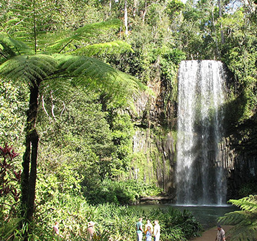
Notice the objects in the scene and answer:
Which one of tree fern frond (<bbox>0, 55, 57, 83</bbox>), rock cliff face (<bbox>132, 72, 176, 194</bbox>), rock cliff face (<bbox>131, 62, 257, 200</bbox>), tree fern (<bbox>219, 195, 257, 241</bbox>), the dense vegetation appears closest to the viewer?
tree fern frond (<bbox>0, 55, 57, 83</bbox>)

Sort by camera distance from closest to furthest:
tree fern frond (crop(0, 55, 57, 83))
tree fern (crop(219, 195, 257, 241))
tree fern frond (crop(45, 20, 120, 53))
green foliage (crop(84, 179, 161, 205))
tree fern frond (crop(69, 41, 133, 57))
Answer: tree fern frond (crop(0, 55, 57, 83)) < tree fern frond (crop(45, 20, 120, 53)) < tree fern frond (crop(69, 41, 133, 57)) < tree fern (crop(219, 195, 257, 241)) < green foliage (crop(84, 179, 161, 205))

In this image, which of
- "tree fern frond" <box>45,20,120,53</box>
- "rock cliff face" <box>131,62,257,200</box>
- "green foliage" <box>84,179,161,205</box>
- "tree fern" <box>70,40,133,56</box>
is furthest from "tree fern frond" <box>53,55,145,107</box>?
"rock cliff face" <box>131,62,257,200</box>

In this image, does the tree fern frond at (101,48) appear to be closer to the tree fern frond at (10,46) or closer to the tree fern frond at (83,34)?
the tree fern frond at (83,34)

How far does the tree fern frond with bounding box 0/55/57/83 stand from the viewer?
9.93ft

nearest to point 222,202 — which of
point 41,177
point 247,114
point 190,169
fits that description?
point 190,169

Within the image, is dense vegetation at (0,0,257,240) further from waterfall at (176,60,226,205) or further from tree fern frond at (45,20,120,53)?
waterfall at (176,60,226,205)

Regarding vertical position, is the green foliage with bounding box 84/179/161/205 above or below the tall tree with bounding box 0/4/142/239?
below

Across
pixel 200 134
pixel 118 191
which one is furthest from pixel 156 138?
pixel 118 191

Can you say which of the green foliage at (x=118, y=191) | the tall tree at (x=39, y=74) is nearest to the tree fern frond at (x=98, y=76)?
the tall tree at (x=39, y=74)

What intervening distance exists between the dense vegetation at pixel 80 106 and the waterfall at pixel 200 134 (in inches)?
40.2

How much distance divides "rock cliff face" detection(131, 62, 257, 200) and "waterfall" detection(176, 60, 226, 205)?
47 centimetres

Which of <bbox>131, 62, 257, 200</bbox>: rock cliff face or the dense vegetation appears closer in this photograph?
the dense vegetation

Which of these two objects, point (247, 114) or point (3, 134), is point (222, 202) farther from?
point (3, 134)

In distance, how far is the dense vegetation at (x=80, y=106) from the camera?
11.8ft
